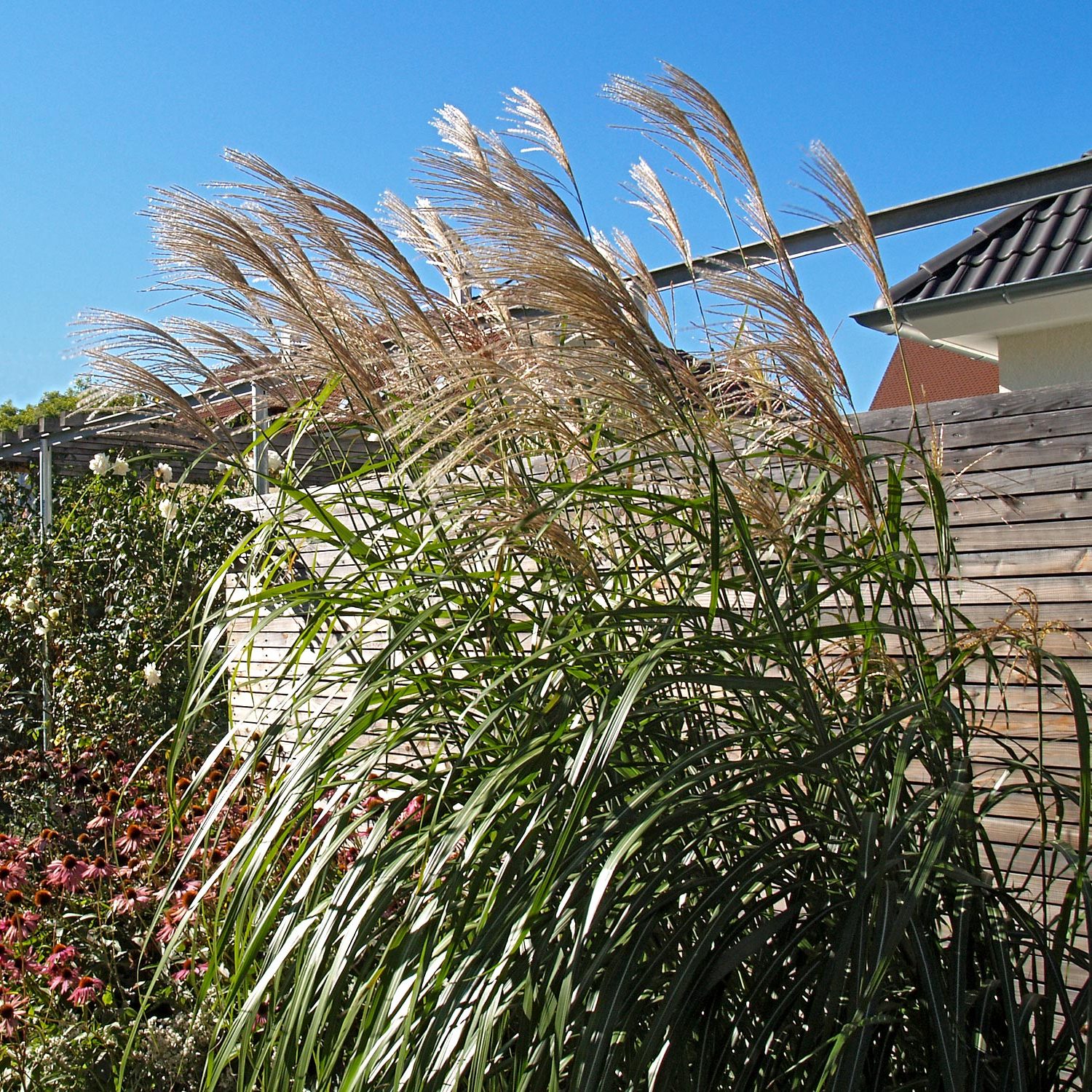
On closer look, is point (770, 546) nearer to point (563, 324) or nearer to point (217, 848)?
point (563, 324)

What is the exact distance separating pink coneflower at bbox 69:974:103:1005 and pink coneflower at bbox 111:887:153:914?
17cm

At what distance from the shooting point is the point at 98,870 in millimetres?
2842

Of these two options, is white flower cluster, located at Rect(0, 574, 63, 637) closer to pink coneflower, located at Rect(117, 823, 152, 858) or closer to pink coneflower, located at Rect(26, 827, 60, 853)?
pink coneflower, located at Rect(26, 827, 60, 853)

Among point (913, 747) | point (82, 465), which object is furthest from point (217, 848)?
point (82, 465)

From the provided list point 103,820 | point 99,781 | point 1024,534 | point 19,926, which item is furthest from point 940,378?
point 19,926

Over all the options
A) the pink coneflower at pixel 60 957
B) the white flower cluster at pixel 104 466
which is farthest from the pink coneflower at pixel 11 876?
the white flower cluster at pixel 104 466

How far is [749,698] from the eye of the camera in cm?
160

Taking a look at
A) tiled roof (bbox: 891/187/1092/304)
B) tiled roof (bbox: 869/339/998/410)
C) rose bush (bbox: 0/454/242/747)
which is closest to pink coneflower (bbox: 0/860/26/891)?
rose bush (bbox: 0/454/242/747)

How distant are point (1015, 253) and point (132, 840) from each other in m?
4.67

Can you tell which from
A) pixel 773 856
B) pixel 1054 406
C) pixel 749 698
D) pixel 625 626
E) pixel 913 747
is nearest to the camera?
pixel 773 856

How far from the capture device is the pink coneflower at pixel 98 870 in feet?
9.14

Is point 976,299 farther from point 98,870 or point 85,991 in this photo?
point 85,991

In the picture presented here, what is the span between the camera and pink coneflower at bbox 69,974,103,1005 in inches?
93.6

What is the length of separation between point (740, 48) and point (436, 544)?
2.71m
